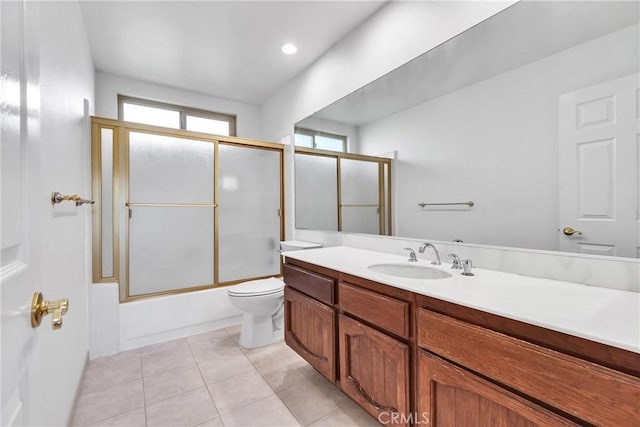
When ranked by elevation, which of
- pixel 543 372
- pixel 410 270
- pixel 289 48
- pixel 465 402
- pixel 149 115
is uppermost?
pixel 289 48

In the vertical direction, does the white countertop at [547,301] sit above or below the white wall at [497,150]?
below

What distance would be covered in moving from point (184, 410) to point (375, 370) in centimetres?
111

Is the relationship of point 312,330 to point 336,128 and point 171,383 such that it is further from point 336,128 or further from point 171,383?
point 336,128

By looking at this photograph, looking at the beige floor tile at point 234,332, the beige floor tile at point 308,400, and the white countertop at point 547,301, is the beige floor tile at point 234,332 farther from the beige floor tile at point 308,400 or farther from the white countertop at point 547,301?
the white countertop at point 547,301

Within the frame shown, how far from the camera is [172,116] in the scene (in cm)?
340

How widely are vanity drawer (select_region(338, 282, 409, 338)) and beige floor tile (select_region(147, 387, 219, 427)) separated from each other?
96 cm

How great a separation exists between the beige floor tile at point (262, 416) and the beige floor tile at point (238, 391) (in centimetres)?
5

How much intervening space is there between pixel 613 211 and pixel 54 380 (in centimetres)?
234

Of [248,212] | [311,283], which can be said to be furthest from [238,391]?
[248,212]

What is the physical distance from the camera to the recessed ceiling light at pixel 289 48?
2484mm

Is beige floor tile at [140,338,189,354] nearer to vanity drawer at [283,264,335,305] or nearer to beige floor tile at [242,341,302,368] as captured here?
beige floor tile at [242,341,302,368]

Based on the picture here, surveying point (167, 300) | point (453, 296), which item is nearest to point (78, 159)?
point (167, 300)

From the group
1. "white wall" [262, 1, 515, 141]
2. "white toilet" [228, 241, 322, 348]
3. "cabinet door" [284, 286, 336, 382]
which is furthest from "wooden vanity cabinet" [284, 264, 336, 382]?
"white wall" [262, 1, 515, 141]

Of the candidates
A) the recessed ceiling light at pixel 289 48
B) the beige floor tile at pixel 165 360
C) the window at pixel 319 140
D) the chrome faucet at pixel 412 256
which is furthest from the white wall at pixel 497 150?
the beige floor tile at pixel 165 360
